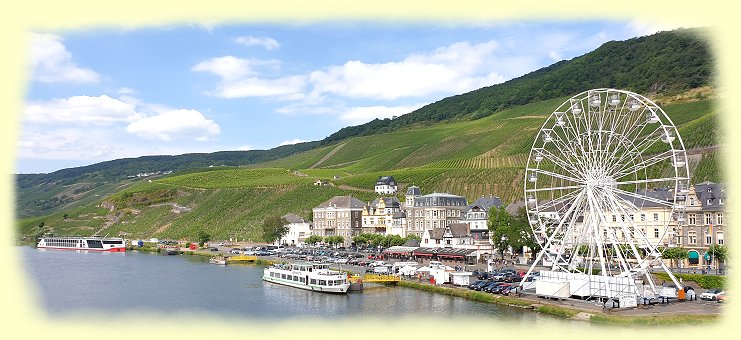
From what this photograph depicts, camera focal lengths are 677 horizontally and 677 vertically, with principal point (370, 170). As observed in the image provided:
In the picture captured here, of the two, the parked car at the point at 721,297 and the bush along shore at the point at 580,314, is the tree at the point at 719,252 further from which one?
the bush along shore at the point at 580,314

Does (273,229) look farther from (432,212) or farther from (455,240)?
(455,240)

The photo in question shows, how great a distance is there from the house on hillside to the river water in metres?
47.1

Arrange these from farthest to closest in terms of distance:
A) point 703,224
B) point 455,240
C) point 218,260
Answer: point 218,260 → point 455,240 → point 703,224

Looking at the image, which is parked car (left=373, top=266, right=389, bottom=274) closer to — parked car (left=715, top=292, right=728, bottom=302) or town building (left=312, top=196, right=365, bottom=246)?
parked car (left=715, top=292, right=728, bottom=302)

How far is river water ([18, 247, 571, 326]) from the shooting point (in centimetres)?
4034

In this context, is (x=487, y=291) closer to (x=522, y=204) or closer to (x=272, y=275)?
(x=272, y=275)

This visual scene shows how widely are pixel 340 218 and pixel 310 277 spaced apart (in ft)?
147

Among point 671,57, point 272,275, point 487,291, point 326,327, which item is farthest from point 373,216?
point 671,57

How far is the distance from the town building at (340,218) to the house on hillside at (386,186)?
52.2 feet

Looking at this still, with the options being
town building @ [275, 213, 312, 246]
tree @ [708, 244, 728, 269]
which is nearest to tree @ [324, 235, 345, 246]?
town building @ [275, 213, 312, 246]

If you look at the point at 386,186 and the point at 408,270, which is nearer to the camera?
the point at 408,270

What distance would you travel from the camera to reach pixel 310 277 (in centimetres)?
5300

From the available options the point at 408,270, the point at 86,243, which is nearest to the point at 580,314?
the point at 408,270

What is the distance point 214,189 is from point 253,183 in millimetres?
7927
